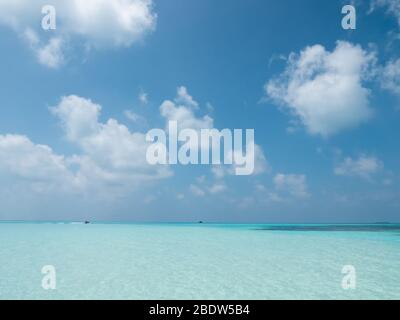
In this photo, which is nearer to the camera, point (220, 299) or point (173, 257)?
point (220, 299)
